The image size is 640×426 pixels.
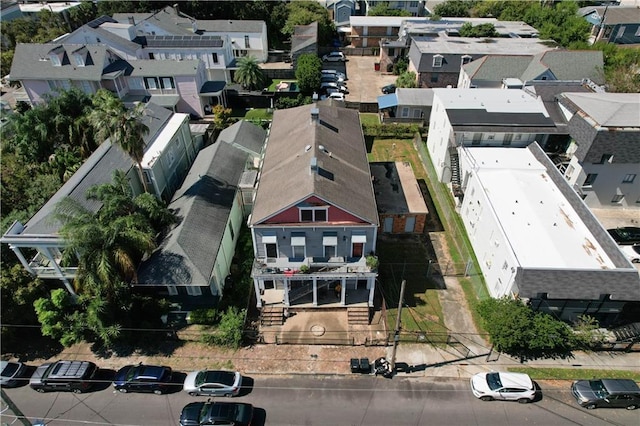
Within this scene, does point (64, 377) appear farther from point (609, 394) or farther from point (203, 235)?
point (609, 394)

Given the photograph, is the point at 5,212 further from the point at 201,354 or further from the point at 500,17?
the point at 500,17

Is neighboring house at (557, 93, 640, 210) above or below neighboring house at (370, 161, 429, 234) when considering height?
above

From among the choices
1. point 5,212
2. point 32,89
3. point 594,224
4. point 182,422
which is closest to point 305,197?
point 182,422

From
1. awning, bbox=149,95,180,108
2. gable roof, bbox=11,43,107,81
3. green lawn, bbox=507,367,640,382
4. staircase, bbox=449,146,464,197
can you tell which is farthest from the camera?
gable roof, bbox=11,43,107,81

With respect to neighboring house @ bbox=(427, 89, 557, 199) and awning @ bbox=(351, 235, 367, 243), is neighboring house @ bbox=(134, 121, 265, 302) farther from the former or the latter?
neighboring house @ bbox=(427, 89, 557, 199)

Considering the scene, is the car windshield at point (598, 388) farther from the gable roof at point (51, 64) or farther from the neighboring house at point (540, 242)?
the gable roof at point (51, 64)

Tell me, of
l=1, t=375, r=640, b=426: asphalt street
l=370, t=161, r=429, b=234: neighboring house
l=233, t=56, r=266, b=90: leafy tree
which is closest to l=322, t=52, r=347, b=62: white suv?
l=233, t=56, r=266, b=90: leafy tree

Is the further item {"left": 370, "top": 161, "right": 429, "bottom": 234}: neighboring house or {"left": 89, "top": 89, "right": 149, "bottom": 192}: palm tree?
{"left": 370, "top": 161, "right": 429, "bottom": 234}: neighboring house
